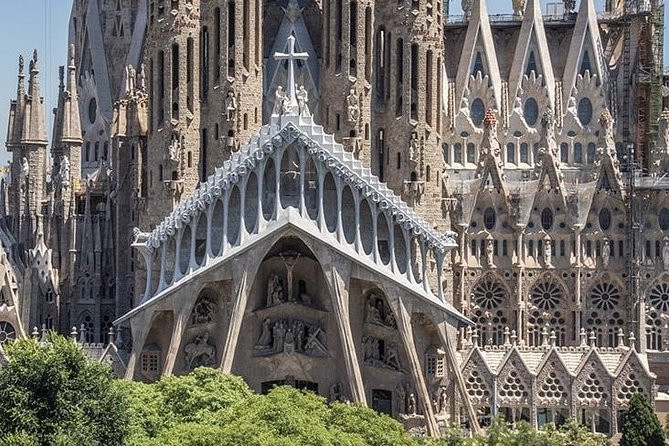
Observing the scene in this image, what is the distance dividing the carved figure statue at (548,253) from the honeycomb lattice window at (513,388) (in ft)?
28.4

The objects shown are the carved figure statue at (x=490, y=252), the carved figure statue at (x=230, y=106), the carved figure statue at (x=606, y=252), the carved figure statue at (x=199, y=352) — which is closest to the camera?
the carved figure statue at (x=199, y=352)

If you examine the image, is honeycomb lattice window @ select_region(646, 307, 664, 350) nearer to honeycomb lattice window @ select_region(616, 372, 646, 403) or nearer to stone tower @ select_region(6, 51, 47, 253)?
honeycomb lattice window @ select_region(616, 372, 646, 403)

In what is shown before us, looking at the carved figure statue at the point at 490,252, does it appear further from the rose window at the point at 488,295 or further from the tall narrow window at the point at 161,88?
the tall narrow window at the point at 161,88

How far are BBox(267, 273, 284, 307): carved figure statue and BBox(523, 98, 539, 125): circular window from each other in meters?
20.5

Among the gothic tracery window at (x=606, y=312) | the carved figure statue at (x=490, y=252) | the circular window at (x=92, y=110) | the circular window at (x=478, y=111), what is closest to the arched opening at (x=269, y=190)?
the carved figure statue at (x=490, y=252)

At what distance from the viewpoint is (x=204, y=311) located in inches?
2739

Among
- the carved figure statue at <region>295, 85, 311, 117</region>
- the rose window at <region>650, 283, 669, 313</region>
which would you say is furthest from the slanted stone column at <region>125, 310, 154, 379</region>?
the rose window at <region>650, 283, 669, 313</region>

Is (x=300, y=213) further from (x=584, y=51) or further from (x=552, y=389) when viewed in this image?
(x=584, y=51)

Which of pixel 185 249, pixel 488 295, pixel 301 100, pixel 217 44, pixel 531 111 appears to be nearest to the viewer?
pixel 185 249

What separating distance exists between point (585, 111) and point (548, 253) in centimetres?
994

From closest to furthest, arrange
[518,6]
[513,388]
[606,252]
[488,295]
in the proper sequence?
[513,388], [606,252], [488,295], [518,6]

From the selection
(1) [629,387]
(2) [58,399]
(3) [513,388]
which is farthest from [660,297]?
(2) [58,399]

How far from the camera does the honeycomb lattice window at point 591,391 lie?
69.7 metres

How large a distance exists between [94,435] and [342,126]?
28725 millimetres
